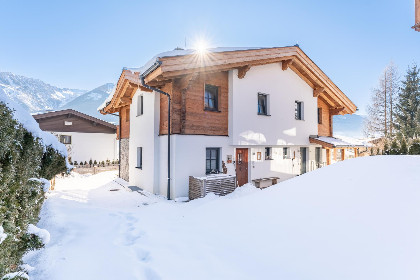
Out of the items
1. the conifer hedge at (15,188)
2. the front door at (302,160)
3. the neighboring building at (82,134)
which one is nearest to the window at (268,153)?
the front door at (302,160)

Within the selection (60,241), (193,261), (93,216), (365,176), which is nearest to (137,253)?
(193,261)

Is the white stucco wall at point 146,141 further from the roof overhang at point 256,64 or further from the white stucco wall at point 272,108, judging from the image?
the white stucco wall at point 272,108

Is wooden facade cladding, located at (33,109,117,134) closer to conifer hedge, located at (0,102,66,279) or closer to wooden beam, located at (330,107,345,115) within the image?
conifer hedge, located at (0,102,66,279)

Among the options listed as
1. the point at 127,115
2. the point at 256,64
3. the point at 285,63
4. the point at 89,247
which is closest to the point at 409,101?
the point at 285,63

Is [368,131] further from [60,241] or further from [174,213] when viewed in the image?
[60,241]

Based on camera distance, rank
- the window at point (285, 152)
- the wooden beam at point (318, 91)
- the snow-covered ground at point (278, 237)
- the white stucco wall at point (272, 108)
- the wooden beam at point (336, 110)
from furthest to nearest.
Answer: the wooden beam at point (336, 110)
the wooden beam at point (318, 91)
the window at point (285, 152)
the white stucco wall at point (272, 108)
the snow-covered ground at point (278, 237)

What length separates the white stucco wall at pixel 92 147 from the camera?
20.8m

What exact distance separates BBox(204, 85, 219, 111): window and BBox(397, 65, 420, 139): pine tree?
23535mm

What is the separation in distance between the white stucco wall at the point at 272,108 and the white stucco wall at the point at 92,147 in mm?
16537

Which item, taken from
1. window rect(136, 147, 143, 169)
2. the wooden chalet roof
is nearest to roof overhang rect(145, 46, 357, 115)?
the wooden chalet roof

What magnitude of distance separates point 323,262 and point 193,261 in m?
1.97

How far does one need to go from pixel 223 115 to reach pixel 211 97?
3.49 ft

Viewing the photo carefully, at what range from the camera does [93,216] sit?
621 cm

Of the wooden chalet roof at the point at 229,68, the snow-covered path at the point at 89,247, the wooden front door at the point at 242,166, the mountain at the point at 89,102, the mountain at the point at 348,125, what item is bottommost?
the snow-covered path at the point at 89,247
